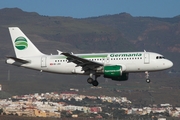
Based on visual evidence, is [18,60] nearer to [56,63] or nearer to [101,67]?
[56,63]

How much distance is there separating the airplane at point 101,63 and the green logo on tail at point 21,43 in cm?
205

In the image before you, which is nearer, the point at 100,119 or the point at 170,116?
the point at 100,119

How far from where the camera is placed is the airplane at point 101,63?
73.8 meters

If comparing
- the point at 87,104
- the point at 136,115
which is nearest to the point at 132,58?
the point at 136,115

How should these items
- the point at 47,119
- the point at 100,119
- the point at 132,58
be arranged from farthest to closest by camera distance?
the point at 100,119 < the point at 47,119 < the point at 132,58

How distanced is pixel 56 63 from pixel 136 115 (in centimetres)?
9607

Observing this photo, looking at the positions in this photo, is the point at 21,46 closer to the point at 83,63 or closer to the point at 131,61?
the point at 83,63

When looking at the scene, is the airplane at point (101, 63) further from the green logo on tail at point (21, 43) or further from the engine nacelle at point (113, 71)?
the green logo on tail at point (21, 43)

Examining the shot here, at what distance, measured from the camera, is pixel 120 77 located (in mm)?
76625

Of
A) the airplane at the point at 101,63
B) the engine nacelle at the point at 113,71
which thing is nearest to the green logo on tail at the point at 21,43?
the airplane at the point at 101,63

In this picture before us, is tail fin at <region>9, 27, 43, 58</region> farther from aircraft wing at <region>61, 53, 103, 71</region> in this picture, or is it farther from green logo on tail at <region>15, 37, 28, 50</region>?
aircraft wing at <region>61, 53, 103, 71</region>

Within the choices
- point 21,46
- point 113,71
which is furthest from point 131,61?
point 21,46

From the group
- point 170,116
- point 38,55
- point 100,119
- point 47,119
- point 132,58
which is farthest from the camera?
point 170,116

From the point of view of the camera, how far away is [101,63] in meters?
74.7
